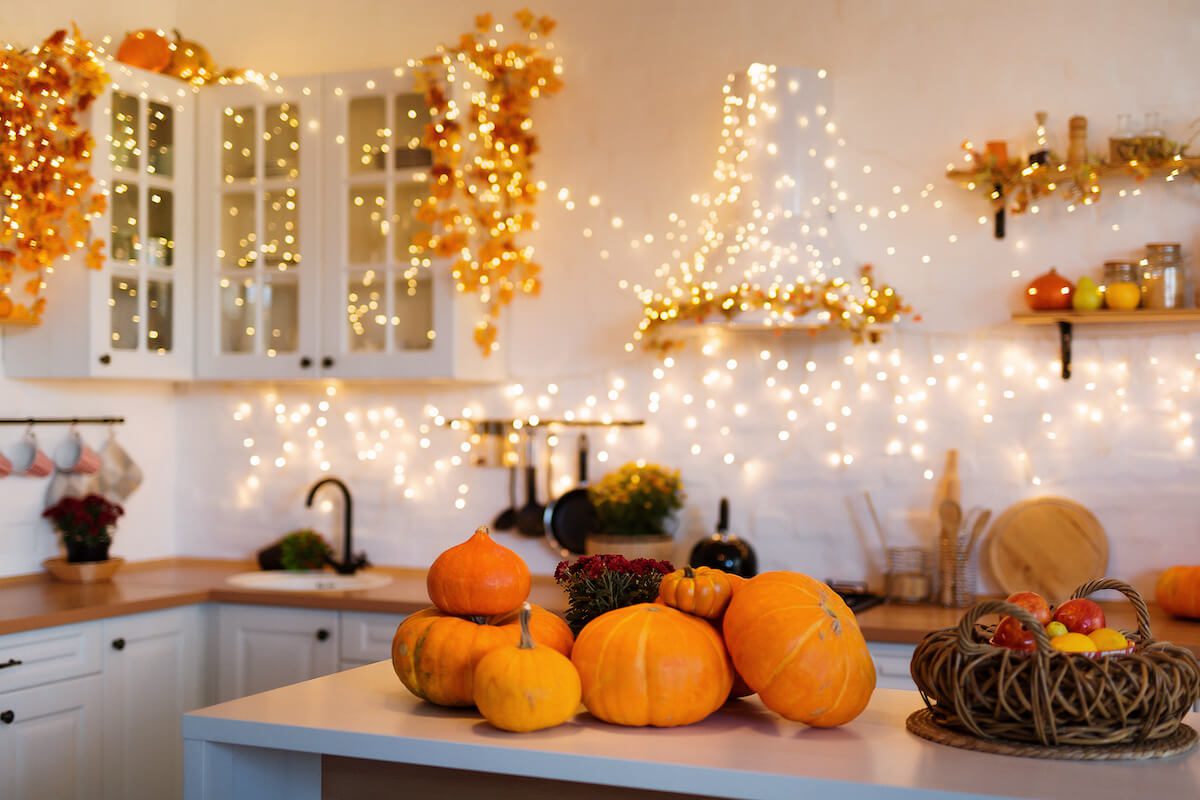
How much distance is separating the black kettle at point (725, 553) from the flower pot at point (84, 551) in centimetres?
184

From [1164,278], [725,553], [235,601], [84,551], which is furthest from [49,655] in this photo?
[1164,278]

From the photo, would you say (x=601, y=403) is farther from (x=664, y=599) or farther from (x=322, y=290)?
(x=664, y=599)

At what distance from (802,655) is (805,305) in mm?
1904

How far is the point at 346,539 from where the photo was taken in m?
4.27

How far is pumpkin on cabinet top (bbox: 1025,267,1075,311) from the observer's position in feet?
11.3

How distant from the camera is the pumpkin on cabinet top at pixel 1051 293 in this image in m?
3.43

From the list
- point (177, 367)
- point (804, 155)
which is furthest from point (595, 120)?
point (177, 367)

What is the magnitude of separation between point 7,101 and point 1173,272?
10.6ft

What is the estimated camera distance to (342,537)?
441 centimetres

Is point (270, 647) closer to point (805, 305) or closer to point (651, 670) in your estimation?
point (805, 305)

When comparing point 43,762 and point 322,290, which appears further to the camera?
point 322,290

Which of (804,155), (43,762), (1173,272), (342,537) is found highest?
(804,155)

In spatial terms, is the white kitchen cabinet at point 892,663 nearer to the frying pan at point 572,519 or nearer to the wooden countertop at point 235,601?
the wooden countertop at point 235,601

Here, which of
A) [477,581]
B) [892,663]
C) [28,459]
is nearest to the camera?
[477,581]
